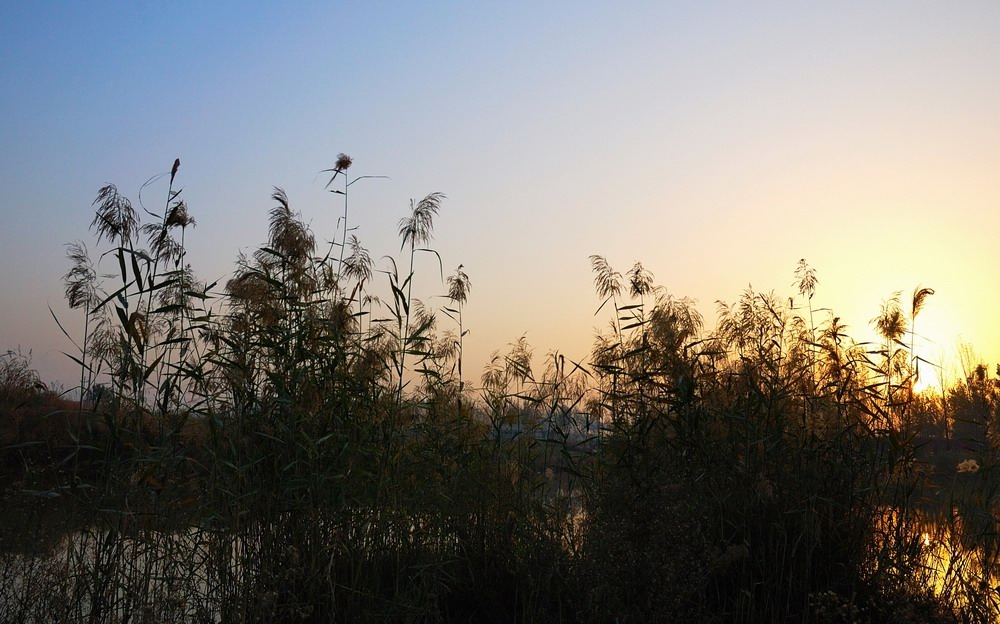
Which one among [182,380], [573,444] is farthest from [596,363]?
[182,380]

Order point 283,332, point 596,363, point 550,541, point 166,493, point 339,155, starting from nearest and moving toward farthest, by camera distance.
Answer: point 166,493 → point 283,332 → point 550,541 → point 339,155 → point 596,363

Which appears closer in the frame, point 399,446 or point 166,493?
point 166,493

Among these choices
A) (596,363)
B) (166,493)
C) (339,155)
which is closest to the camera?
(166,493)

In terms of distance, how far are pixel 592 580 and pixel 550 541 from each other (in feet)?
2.00

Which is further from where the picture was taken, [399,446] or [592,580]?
[399,446]

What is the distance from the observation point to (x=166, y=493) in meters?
4.69

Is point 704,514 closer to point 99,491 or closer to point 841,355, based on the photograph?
point 841,355

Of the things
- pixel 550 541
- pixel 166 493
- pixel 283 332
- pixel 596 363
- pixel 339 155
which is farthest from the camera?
pixel 596 363

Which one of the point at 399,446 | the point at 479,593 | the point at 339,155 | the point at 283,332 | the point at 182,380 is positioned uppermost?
the point at 339,155

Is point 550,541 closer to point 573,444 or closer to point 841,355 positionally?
point 573,444

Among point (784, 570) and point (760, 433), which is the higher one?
point (760, 433)

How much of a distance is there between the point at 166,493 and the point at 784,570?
4023 mm

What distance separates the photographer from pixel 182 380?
16.1ft

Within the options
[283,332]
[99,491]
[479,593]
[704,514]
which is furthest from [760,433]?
[99,491]
